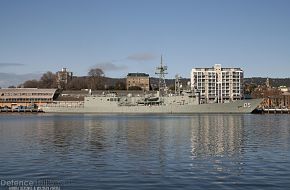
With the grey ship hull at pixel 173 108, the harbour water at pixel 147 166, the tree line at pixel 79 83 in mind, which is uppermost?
the tree line at pixel 79 83

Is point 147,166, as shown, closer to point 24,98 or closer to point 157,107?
point 157,107

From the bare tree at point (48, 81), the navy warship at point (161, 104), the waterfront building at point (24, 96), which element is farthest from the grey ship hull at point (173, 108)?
the bare tree at point (48, 81)

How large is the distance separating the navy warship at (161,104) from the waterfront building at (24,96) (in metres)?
24.8

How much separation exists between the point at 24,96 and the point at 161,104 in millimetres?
59597

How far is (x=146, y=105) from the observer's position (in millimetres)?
107188

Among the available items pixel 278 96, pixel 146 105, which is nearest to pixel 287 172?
pixel 146 105

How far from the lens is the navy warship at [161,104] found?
101 meters

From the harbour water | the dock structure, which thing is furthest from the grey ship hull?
the harbour water

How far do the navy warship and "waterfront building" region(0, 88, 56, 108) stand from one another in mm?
24764

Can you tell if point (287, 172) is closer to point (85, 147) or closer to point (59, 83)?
point (85, 147)

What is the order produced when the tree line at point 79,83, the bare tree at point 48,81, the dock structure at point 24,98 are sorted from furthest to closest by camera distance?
1. the bare tree at point 48,81
2. the tree line at point 79,83
3. the dock structure at point 24,98

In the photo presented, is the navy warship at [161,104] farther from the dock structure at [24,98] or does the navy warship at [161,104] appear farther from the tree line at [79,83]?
the tree line at [79,83]

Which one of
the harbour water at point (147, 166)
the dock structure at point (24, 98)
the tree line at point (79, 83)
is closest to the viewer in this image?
the harbour water at point (147, 166)

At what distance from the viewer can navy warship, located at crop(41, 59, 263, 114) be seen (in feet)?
331
